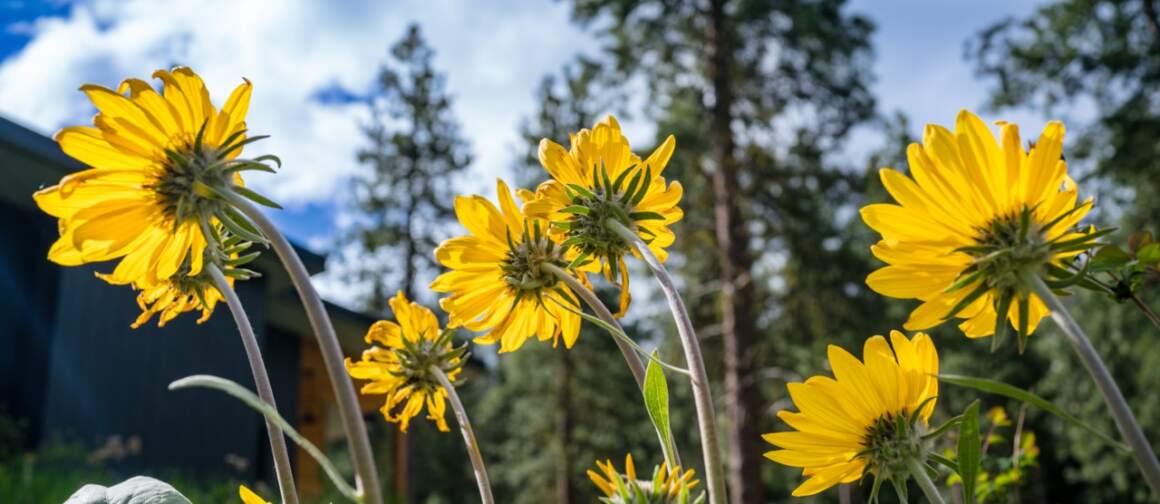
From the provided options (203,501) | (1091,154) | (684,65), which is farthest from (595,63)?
(203,501)

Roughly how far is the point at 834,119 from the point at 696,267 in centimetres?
378

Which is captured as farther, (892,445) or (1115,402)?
(892,445)

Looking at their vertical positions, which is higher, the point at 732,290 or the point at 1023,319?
the point at 732,290

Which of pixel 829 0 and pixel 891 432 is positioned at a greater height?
pixel 829 0

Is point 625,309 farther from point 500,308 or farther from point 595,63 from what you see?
point 595,63

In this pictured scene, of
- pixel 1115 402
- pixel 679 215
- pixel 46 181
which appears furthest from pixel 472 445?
pixel 46 181

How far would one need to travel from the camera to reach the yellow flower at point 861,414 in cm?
68

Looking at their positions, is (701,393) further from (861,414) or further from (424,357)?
(424,357)

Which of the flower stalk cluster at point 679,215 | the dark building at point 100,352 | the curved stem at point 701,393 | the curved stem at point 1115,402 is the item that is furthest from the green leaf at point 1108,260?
the dark building at point 100,352

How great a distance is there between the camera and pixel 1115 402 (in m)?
0.45

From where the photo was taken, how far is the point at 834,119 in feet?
40.8

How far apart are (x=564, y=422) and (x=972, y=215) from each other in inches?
769

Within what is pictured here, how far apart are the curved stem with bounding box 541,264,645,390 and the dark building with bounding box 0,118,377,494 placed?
21.1 ft

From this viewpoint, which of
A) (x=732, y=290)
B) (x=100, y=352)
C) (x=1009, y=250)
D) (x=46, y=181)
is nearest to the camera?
(x=1009, y=250)
